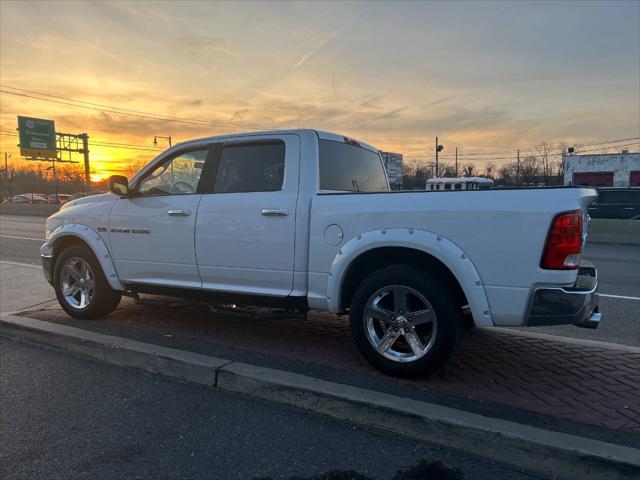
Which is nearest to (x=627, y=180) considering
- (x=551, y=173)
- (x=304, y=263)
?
(x=551, y=173)

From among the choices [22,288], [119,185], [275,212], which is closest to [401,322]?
[275,212]

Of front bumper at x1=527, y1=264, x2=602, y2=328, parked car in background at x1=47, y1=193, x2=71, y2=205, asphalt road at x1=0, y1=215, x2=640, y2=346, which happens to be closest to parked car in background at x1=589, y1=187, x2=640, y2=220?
asphalt road at x1=0, y1=215, x2=640, y2=346

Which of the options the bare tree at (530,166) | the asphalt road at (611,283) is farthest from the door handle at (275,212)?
the bare tree at (530,166)

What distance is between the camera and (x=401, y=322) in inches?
144

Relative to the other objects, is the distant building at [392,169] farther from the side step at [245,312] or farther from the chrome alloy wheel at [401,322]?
the chrome alloy wheel at [401,322]

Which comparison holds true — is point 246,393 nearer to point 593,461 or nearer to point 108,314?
point 593,461

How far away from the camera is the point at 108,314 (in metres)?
5.62

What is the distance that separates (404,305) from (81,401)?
8.19 ft

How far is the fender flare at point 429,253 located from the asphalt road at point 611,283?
232 centimetres

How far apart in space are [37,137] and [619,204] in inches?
1665

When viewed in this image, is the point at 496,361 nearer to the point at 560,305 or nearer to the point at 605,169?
the point at 560,305

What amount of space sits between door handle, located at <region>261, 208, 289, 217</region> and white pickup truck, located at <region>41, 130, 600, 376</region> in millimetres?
19

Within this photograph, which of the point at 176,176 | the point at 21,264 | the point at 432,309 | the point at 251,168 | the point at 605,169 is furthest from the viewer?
the point at 605,169

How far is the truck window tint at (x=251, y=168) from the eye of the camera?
14.3ft
